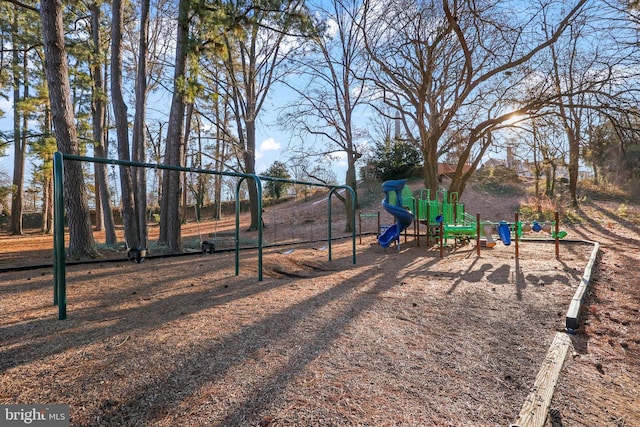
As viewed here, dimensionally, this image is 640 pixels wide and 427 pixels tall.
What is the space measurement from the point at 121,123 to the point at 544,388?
9392mm

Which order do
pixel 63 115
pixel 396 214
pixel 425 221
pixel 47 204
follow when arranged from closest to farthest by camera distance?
pixel 63 115
pixel 396 214
pixel 425 221
pixel 47 204

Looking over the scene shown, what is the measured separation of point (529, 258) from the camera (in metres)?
6.96

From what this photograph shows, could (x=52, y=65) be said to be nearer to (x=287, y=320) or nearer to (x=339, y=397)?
(x=287, y=320)

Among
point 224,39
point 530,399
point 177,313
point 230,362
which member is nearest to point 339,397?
point 230,362

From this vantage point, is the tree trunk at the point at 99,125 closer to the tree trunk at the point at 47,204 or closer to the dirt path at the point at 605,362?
the tree trunk at the point at 47,204

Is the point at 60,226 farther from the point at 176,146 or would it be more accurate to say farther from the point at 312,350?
the point at 176,146

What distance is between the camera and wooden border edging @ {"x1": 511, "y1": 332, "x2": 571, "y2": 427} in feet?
5.25

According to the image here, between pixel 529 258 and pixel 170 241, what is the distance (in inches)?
306

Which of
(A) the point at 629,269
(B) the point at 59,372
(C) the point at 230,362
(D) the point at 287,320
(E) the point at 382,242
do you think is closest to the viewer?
(B) the point at 59,372

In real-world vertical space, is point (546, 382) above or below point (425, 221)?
below

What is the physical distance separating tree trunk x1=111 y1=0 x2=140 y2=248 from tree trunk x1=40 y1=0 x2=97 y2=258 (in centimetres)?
175

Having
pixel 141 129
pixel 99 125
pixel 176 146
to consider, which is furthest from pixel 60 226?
pixel 99 125
